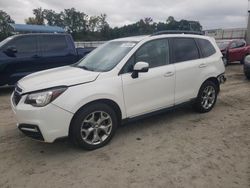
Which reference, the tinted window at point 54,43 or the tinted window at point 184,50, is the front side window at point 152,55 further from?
the tinted window at point 54,43

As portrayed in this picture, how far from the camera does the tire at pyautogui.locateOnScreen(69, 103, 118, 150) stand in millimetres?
4051

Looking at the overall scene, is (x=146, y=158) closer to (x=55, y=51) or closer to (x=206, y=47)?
(x=206, y=47)

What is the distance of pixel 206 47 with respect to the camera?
606 centimetres

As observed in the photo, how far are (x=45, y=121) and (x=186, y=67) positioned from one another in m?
2.98

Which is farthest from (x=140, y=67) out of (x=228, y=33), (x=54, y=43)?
(x=228, y=33)

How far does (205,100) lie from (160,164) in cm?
272

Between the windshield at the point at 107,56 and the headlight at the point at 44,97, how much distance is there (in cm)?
93

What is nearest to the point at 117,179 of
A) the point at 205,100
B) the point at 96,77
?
the point at 96,77

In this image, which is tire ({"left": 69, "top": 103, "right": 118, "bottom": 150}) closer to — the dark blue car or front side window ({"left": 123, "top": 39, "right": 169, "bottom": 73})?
front side window ({"left": 123, "top": 39, "right": 169, "bottom": 73})

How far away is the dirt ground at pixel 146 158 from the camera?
3.46 metres

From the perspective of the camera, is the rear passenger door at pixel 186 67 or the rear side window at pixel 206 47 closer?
the rear passenger door at pixel 186 67

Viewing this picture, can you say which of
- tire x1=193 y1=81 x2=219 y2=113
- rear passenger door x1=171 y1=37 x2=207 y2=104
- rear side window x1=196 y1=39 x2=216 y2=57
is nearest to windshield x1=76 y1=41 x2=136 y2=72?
rear passenger door x1=171 y1=37 x2=207 y2=104

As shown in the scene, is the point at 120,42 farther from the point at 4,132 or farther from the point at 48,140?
the point at 4,132

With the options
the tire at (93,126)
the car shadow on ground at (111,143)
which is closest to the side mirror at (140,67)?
the tire at (93,126)
